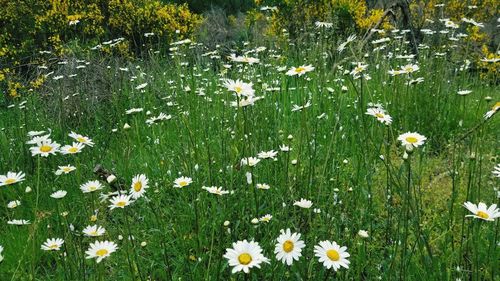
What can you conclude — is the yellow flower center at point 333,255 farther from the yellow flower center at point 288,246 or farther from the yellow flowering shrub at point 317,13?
the yellow flowering shrub at point 317,13

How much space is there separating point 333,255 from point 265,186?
2.14ft

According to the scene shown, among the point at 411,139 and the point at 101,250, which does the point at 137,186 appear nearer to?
the point at 101,250

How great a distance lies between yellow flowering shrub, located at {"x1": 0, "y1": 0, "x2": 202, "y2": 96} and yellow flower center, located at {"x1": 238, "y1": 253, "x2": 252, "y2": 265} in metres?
4.36

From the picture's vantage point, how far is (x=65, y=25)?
5.54m

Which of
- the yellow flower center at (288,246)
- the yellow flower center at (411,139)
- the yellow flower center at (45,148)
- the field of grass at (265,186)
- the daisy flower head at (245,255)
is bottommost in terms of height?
the field of grass at (265,186)

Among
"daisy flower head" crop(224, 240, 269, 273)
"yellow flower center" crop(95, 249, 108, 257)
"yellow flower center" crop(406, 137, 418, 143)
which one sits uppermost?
"yellow flower center" crop(406, 137, 418, 143)

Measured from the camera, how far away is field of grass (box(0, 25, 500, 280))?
1598 mm

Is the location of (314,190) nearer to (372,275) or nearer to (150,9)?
(372,275)

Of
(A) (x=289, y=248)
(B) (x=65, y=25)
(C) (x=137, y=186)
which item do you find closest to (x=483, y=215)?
(A) (x=289, y=248)

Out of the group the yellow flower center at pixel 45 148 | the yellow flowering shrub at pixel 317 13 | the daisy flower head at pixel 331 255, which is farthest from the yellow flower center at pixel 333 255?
the yellow flowering shrub at pixel 317 13

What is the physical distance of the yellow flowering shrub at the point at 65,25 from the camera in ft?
18.0

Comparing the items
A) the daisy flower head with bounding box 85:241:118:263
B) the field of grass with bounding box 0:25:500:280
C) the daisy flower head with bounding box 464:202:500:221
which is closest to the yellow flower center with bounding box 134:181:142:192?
the field of grass with bounding box 0:25:500:280

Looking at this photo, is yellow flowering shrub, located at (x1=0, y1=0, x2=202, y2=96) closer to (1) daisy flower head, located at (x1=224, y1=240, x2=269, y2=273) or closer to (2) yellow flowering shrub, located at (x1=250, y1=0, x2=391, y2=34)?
(2) yellow flowering shrub, located at (x1=250, y1=0, x2=391, y2=34)

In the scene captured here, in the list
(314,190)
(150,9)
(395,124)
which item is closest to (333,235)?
(314,190)
